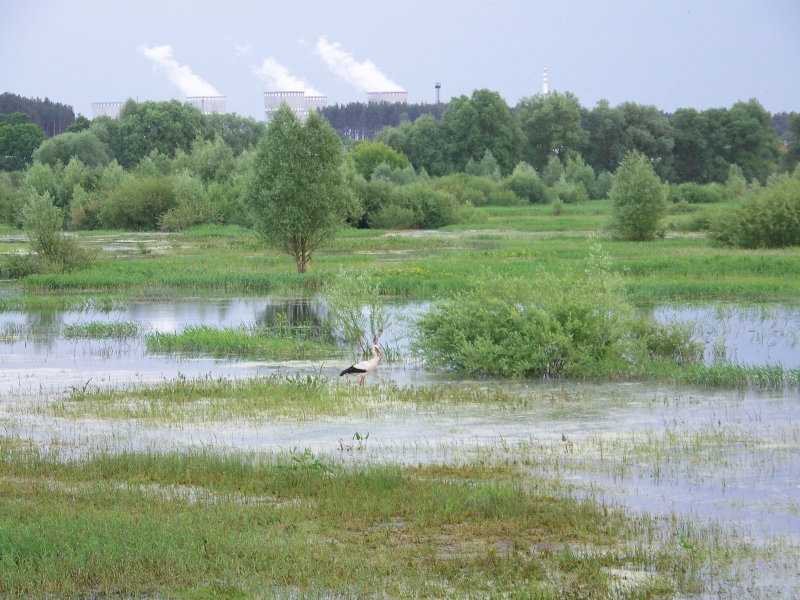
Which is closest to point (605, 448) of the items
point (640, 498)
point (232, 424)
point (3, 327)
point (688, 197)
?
point (640, 498)

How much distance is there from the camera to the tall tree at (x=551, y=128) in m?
103

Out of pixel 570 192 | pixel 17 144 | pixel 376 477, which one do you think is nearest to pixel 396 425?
pixel 376 477

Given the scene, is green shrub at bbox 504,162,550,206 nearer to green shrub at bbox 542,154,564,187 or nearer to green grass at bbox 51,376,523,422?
green shrub at bbox 542,154,564,187

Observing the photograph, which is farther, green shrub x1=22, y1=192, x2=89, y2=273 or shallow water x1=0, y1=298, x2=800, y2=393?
green shrub x1=22, y1=192, x2=89, y2=273

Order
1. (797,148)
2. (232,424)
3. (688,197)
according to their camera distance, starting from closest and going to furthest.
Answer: (232,424), (688,197), (797,148)

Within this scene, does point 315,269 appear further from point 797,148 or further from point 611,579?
point 797,148

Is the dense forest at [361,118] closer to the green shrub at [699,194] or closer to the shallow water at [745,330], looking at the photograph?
the green shrub at [699,194]

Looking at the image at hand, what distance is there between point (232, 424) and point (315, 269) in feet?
73.4

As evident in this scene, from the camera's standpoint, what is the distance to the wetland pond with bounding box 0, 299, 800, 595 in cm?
916

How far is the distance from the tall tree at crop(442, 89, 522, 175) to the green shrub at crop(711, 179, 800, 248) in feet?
197

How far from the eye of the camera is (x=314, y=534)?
7.64 m

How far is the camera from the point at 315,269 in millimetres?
34750

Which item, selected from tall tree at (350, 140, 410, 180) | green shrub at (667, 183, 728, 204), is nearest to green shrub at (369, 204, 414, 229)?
green shrub at (667, 183, 728, 204)

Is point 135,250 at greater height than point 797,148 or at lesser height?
lesser
